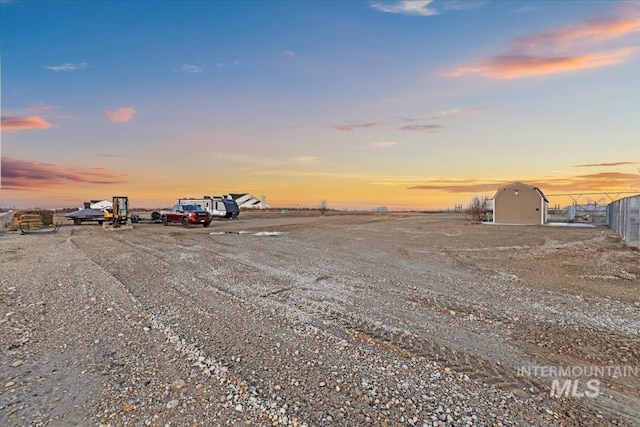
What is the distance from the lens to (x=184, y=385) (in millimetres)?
3877

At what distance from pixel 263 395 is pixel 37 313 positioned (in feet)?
16.7

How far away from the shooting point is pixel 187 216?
91.8ft

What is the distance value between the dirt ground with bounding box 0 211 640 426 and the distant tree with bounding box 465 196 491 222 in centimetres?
2867

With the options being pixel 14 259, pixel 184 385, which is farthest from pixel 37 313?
pixel 14 259

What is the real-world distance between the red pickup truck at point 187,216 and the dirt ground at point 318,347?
17.4 m

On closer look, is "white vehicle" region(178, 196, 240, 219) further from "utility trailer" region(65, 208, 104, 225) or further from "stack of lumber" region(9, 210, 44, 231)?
"stack of lumber" region(9, 210, 44, 231)

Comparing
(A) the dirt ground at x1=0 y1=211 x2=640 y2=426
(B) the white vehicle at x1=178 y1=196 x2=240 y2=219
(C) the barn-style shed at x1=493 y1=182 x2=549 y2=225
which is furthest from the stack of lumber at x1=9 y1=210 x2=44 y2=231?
(C) the barn-style shed at x1=493 y1=182 x2=549 y2=225

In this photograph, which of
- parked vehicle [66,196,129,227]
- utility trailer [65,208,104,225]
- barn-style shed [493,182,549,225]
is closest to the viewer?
parked vehicle [66,196,129,227]

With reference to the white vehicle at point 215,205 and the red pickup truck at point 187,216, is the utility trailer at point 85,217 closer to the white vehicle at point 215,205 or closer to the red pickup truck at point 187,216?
the red pickup truck at point 187,216

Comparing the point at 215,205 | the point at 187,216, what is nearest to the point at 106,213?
the point at 187,216

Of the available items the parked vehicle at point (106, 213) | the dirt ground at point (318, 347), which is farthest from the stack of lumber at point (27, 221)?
the dirt ground at point (318, 347)

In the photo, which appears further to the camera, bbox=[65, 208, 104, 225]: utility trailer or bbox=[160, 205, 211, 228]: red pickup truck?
bbox=[65, 208, 104, 225]: utility trailer

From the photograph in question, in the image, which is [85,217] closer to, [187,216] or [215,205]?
[187,216]

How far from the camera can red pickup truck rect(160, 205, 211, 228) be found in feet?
90.3
